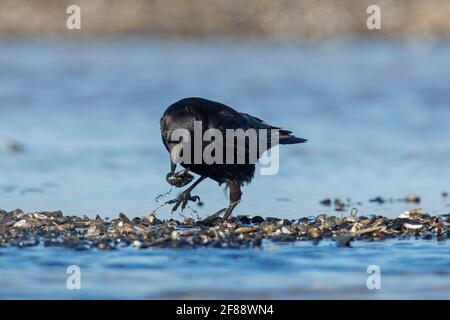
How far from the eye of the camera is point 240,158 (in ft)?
37.7

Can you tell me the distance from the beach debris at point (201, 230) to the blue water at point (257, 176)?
242 millimetres

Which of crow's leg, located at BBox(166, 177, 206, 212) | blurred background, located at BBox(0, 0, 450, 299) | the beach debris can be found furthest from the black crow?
blurred background, located at BBox(0, 0, 450, 299)

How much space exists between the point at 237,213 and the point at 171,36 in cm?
2612

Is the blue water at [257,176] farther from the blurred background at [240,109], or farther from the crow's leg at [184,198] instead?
the crow's leg at [184,198]

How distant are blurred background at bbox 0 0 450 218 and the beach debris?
50.6 inches

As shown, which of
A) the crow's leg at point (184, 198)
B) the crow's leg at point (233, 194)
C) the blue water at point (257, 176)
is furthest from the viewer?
the crow's leg at point (184, 198)

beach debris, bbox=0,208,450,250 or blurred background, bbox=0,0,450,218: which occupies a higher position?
blurred background, bbox=0,0,450,218

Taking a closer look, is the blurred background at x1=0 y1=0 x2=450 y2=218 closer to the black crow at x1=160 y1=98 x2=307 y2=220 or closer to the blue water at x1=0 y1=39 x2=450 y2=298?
the blue water at x1=0 y1=39 x2=450 y2=298

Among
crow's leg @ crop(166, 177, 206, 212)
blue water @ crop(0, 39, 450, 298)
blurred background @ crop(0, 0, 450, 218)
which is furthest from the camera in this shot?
blurred background @ crop(0, 0, 450, 218)

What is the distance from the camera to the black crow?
36.3 ft

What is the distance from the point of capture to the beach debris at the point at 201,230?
10523 millimetres

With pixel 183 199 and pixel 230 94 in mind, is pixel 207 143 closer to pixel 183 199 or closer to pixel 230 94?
pixel 183 199

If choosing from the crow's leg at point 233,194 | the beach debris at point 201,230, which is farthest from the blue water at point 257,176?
the crow's leg at point 233,194

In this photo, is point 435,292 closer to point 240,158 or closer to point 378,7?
point 240,158
